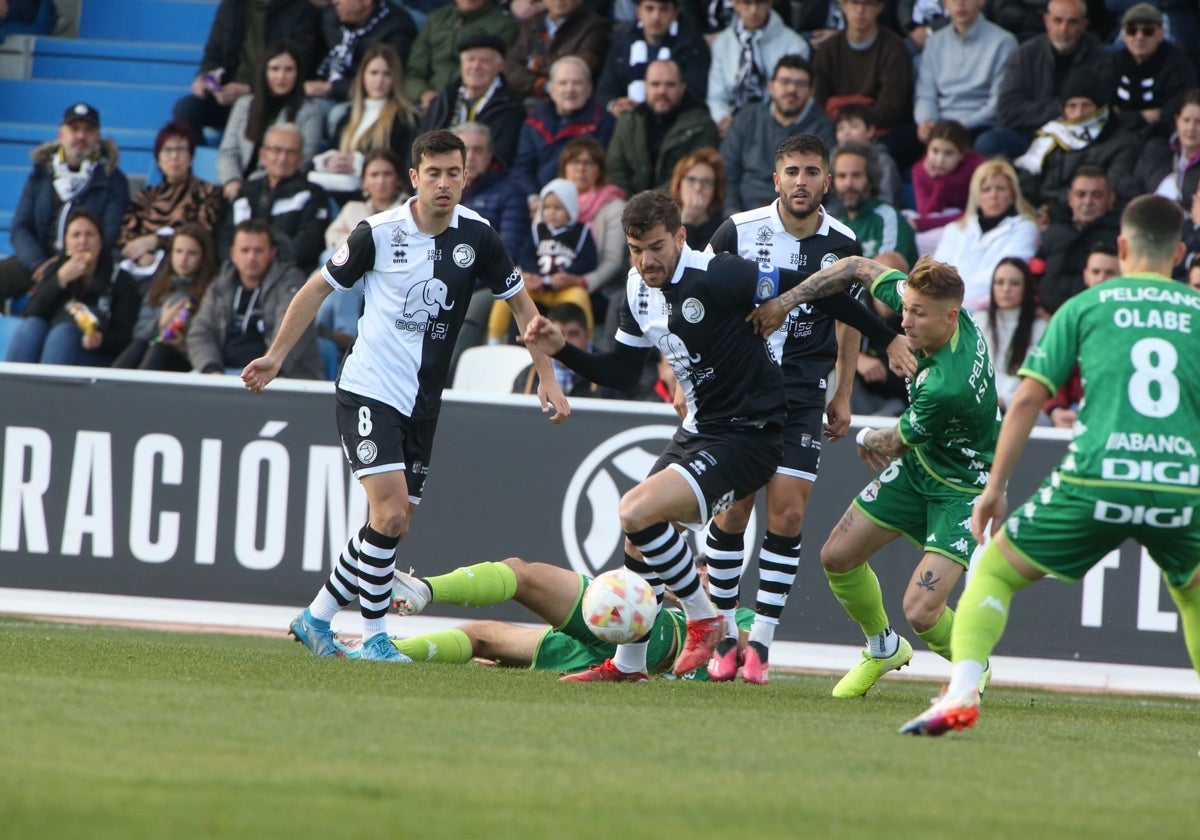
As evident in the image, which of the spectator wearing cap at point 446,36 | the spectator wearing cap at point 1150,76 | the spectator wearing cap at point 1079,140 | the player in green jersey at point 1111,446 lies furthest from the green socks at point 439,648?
the spectator wearing cap at point 446,36

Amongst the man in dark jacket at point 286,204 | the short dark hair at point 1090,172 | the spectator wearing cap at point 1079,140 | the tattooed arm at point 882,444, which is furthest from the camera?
the man in dark jacket at point 286,204

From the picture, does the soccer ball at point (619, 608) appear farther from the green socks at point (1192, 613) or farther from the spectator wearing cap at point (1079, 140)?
the spectator wearing cap at point (1079, 140)

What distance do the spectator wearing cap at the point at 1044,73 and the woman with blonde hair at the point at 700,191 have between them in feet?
8.09

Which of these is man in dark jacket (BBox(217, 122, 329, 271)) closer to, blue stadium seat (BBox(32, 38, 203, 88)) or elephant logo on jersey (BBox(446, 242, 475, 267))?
blue stadium seat (BBox(32, 38, 203, 88))

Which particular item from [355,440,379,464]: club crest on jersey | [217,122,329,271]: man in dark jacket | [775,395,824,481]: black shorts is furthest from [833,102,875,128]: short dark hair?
[355,440,379,464]: club crest on jersey

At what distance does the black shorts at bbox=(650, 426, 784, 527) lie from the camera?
7809 mm

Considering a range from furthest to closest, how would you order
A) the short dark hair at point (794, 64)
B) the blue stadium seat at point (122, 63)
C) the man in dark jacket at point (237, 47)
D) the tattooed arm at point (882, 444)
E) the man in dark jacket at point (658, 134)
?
the blue stadium seat at point (122, 63) → the man in dark jacket at point (237, 47) → the man in dark jacket at point (658, 134) → the short dark hair at point (794, 64) → the tattooed arm at point (882, 444)

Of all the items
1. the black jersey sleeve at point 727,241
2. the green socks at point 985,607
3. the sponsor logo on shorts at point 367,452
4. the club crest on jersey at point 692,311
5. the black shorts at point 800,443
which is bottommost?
the green socks at point 985,607

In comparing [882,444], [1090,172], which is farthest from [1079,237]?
[882,444]

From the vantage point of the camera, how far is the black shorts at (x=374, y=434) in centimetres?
835

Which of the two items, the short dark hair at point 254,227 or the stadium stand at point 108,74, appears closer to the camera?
the short dark hair at point 254,227

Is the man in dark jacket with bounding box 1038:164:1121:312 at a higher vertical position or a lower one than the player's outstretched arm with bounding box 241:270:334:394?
higher

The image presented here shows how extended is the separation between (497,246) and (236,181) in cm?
678

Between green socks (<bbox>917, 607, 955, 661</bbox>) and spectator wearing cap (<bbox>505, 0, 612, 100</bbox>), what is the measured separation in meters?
7.68
